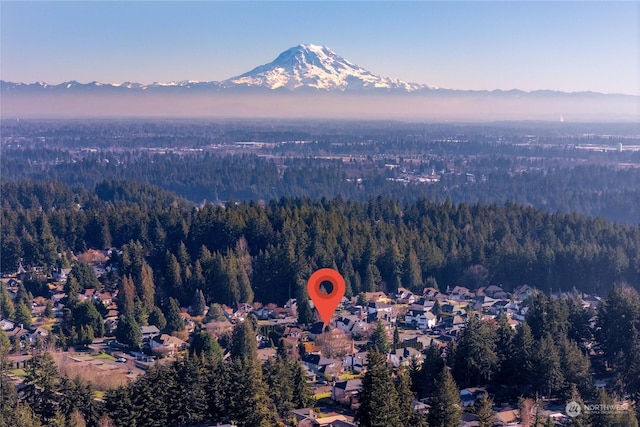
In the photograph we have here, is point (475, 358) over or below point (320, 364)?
over

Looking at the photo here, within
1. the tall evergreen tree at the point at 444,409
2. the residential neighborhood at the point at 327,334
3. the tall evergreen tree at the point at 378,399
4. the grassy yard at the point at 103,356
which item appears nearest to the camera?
the tall evergreen tree at the point at 378,399

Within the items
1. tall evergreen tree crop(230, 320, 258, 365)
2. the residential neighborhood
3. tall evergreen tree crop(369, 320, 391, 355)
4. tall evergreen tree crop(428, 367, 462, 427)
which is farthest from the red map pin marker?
tall evergreen tree crop(428, 367, 462, 427)

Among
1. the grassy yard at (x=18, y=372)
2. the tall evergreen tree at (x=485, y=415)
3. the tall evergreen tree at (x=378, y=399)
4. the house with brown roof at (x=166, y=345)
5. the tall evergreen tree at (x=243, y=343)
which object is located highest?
the tall evergreen tree at (x=378, y=399)

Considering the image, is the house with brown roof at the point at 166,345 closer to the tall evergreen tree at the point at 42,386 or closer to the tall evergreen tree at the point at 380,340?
the tall evergreen tree at the point at 380,340

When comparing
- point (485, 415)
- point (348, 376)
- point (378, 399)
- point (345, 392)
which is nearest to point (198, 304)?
point (348, 376)

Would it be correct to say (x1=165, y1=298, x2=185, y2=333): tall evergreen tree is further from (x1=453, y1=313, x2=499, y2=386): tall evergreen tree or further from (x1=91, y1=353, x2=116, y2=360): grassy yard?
(x1=453, y1=313, x2=499, y2=386): tall evergreen tree

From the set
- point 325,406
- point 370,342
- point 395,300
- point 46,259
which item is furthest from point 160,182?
point 325,406

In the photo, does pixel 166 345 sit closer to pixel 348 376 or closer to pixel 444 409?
pixel 348 376

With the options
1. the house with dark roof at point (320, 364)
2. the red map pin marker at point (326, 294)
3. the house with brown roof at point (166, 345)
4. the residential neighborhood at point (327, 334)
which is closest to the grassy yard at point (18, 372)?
the residential neighborhood at point (327, 334)
